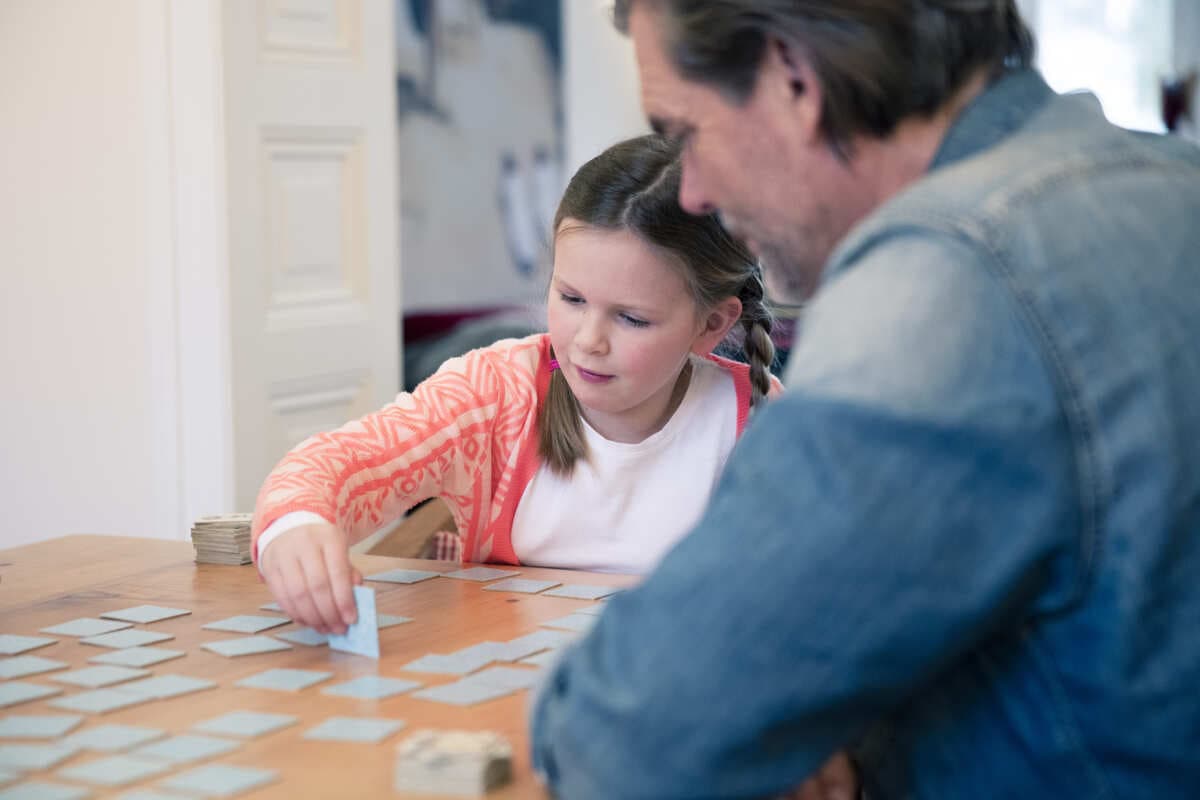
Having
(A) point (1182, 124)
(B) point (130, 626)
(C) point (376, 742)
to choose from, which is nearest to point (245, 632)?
(B) point (130, 626)

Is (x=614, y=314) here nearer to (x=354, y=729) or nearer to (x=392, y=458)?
(x=392, y=458)

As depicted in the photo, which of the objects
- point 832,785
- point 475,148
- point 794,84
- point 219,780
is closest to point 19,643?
point 219,780

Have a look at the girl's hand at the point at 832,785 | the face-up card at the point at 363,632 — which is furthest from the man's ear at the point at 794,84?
the face-up card at the point at 363,632

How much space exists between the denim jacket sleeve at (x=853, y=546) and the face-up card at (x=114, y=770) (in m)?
0.41

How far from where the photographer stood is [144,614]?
63.9 inches

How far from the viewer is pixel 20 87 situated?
3.57m

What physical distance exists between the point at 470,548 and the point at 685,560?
1.33 metres

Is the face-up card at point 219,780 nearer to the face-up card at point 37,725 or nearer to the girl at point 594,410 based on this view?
the face-up card at point 37,725

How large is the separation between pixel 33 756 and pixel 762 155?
2.61ft

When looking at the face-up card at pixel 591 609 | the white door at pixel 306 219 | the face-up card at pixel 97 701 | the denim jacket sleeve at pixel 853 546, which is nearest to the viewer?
the denim jacket sleeve at pixel 853 546

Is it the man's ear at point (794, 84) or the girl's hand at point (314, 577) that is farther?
the girl's hand at point (314, 577)

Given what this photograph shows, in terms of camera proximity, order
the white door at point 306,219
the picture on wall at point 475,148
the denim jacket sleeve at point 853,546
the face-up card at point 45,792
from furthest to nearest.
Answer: the picture on wall at point 475,148 < the white door at point 306,219 < the face-up card at point 45,792 < the denim jacket sleeve at point 853,546

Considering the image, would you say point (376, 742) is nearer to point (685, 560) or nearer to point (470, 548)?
point (685, 560)

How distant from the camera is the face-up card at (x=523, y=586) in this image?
174cm
